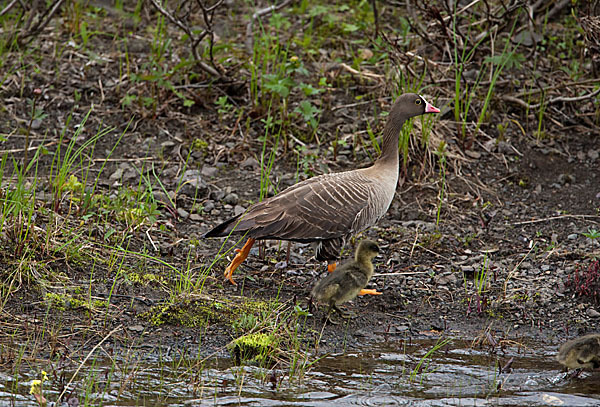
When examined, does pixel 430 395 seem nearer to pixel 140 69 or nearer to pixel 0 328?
pixel 0 328

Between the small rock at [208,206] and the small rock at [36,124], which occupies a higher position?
the small rock at [36,124]

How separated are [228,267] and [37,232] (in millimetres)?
1600

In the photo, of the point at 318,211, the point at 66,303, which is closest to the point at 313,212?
the point at 318,211

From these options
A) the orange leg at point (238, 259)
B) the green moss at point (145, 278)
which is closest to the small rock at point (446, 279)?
the orange leg at point (238, 259)

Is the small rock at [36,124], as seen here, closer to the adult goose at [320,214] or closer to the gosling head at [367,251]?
the adult goose at [320,214]

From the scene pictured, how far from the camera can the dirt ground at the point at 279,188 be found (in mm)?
5957

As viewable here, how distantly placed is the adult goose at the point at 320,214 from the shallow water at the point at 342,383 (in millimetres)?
1187

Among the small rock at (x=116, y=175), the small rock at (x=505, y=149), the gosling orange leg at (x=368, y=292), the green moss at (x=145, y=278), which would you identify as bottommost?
the green moss at (x=145, y=278)

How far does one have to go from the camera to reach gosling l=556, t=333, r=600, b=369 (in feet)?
16.9

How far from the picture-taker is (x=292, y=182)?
8164 mm

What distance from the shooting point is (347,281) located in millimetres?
5836

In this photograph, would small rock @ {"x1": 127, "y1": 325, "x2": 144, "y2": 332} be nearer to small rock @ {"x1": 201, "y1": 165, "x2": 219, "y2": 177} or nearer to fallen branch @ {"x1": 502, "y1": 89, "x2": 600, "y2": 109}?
small rock @ {"x1": 201, "y1": 165, "x2": 219, "y2": 177}

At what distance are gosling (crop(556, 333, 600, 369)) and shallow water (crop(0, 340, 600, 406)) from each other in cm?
13

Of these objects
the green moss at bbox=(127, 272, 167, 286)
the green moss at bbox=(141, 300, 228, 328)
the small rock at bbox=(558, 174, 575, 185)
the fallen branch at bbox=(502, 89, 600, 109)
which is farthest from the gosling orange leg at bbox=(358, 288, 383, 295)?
the fallen branch at bbox=(502, 89, 600, 109)
